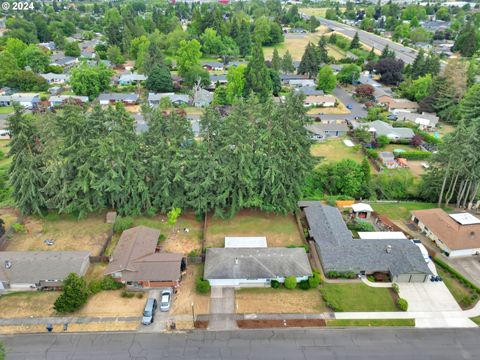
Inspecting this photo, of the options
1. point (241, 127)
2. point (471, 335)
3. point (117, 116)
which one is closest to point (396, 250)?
point (471, 335)

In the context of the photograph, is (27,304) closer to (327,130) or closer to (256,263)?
(256,263)

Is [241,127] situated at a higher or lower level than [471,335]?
higher

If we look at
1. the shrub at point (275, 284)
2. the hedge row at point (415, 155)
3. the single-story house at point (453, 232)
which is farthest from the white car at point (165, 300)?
the hedge row at point (415, 155)

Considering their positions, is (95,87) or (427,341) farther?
(95,87)

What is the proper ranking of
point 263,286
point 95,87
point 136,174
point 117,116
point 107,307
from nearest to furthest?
point 107,307
point 263,286
point 117,116
point 136,174
point 95,87

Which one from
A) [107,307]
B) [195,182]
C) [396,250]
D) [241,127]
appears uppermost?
[241,127]

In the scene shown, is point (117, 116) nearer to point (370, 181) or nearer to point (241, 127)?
point (241, 127)

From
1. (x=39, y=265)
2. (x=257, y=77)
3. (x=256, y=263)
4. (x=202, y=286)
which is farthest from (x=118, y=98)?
(x=256, y=263)
